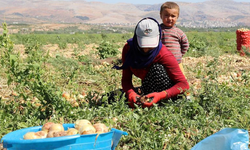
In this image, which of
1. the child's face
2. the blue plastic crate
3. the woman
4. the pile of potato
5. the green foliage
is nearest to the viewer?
the blue plastic crate

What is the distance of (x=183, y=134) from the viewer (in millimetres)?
2422

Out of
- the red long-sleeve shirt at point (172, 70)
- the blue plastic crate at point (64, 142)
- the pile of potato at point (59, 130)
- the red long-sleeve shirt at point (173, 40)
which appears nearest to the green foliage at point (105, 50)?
the red long-sleeve shirt at point (173, 40)

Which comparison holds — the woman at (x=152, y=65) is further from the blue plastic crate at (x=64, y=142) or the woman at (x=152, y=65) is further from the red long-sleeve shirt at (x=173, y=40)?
the blue plastic crate at (x=64, y=142)

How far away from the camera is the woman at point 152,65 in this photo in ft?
9.05

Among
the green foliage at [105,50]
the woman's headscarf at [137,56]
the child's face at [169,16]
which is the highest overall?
the child's face at [169,16]

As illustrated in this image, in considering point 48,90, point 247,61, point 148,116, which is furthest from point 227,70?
point 48,90

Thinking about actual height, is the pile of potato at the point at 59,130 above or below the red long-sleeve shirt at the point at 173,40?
below

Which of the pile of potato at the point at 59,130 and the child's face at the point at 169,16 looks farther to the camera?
the child's face at the point at 169,16

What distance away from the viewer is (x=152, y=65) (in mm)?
3004

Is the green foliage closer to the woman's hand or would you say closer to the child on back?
the child on back

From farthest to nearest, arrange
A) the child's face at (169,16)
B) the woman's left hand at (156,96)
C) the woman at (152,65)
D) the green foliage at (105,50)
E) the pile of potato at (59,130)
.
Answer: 1. the green foliage at (105,50)
2. the child's face at (169,16)
3. the woman's left hand at (156,96)
4. the woman at (152,65)
5. the pile of potato at (59,130)

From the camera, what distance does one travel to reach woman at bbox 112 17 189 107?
276 centimetres

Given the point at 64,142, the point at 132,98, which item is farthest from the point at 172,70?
the point at 64,142

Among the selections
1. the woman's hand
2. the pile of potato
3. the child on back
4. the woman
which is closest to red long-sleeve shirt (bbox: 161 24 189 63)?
the child on back
